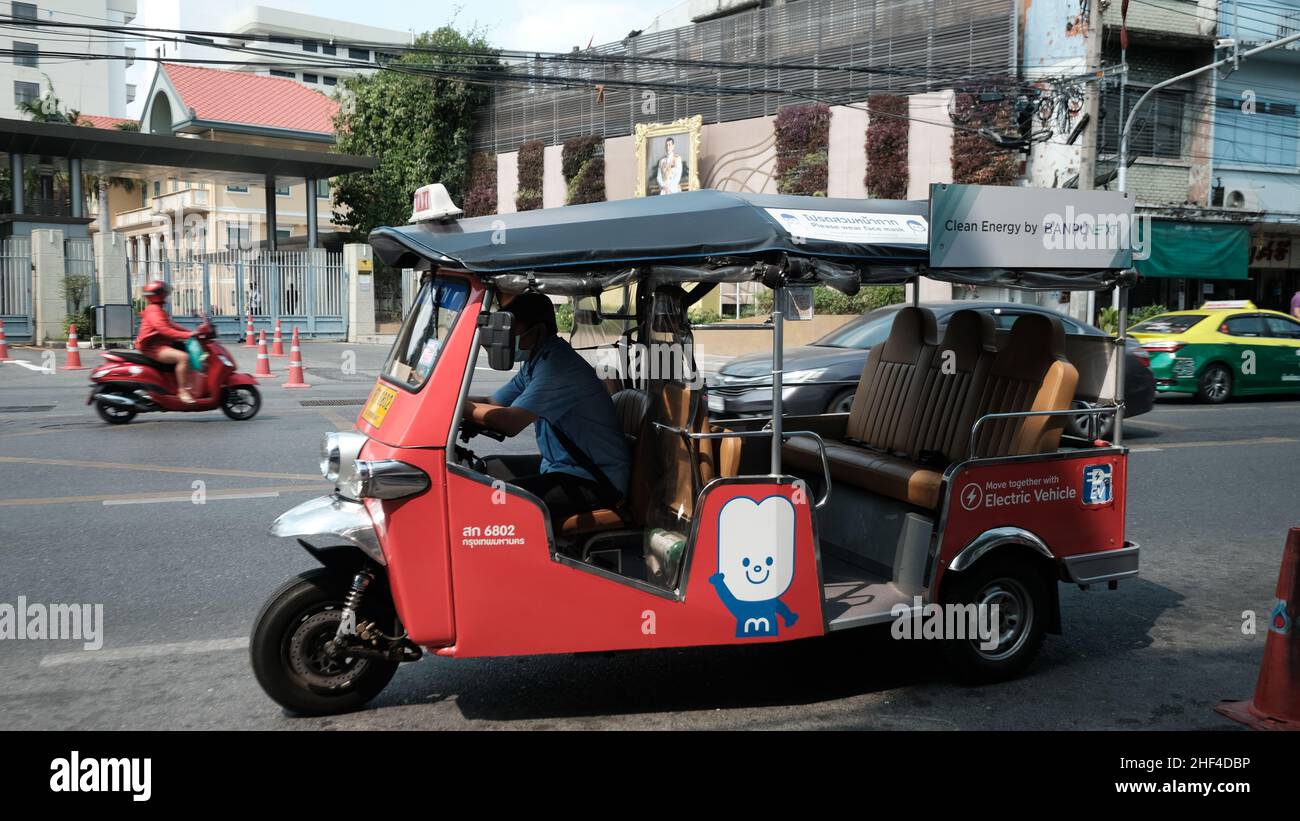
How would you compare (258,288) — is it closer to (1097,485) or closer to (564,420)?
(564,420)

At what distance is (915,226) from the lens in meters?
4.82

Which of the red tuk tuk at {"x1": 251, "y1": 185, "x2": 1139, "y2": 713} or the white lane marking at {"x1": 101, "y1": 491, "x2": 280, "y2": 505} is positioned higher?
the red tuk tuk at {"x1": 251, "y1": 185, "x2": 1139, "y2": 713}

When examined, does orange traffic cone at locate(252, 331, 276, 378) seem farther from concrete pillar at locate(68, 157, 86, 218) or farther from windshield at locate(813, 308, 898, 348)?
concrete pillar at locate(68, 157, 86, 218)

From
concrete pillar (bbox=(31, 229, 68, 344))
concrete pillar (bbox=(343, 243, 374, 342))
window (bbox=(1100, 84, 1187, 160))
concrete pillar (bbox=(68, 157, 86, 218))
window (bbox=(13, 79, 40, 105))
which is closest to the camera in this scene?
concrete pillar (bbox=(31, 229, 68, 344))

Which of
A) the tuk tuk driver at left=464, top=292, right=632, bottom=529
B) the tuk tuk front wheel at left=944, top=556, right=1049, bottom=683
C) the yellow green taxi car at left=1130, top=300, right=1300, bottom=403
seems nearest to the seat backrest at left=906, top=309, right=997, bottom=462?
the tuk tuk front wheel at left=944, top=556, right=1049, bottom=683

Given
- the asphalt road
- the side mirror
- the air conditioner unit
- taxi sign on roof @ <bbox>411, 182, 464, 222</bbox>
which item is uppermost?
the air conditioner unit

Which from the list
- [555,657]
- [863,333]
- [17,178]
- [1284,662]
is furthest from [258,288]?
[1284,662]

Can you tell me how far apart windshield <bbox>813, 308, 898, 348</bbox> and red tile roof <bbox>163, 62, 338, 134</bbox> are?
3754cm

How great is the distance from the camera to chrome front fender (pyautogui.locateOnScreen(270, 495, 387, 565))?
4051mm

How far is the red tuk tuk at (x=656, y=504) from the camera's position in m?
4.11

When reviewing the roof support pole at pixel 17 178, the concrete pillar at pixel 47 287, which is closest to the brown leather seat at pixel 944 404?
the concrete pillar at pixel 47 287

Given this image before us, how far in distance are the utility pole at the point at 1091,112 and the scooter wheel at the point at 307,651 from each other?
674 inches

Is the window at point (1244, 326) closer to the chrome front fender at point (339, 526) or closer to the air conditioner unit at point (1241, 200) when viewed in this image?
the air conditioner unit at point (1241, 200)
